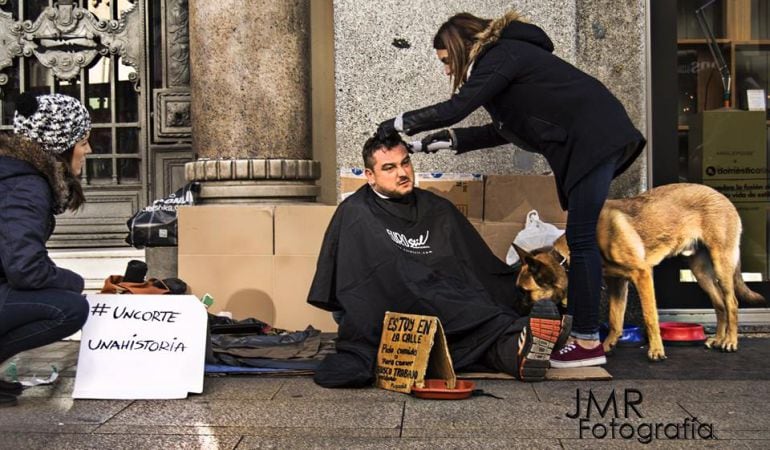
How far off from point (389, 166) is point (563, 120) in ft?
2.91

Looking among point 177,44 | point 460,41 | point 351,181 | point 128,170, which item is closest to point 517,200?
point 351,181

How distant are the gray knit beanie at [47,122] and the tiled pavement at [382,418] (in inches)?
45.3

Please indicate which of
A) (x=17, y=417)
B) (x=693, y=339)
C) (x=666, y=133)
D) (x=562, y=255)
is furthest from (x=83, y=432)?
(x=666, y=133)

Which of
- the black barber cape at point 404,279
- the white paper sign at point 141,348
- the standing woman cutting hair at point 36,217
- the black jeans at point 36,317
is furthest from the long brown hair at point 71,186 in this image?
the black barber cape at point 404,279

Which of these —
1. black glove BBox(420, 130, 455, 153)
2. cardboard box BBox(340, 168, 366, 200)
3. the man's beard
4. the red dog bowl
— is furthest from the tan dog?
cardboard box BBox(340, 168, 366, 200)

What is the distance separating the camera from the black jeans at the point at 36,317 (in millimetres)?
4727

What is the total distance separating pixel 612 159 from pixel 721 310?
4.54 ft

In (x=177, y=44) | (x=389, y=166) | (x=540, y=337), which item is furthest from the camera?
(x=177, y=44)

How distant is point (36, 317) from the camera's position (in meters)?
4.78

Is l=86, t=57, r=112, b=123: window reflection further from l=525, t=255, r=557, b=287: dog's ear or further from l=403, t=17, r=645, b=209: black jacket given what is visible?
l=525, t=255, r=557, b=287: dog's ear

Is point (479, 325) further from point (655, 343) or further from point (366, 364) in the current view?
point (655, 343)

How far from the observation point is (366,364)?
5.17m

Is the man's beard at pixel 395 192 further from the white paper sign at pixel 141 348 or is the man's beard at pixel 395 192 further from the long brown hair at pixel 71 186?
the long brown hair at pixel 71 186

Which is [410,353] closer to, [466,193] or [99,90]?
[466,193]
